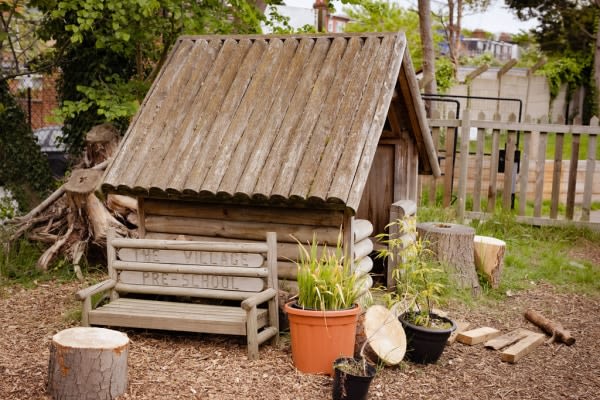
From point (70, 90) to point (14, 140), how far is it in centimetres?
106

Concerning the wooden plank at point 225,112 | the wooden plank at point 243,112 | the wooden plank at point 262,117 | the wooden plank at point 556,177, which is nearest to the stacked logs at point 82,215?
the wooden plank at point 225,112

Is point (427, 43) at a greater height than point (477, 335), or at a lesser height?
greater

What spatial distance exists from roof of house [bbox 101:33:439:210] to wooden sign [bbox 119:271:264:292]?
2.22 ft

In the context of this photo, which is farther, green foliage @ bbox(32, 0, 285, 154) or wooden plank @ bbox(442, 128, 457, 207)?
wooden plank @ bbox(442, 128, 457, 207)

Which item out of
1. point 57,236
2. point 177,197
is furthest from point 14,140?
point 177,197

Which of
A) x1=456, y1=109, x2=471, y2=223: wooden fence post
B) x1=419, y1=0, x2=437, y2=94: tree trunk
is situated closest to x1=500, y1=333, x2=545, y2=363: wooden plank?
x1=456, y1=109, x2=471, y2=223: wooden fence post

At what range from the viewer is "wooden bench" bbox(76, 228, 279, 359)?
536 centimetres

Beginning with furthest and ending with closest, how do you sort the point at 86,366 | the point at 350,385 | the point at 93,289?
the point at 93,289 < the point at 350,385 < the point at 86,366

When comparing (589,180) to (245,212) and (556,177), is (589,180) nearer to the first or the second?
(556,177)

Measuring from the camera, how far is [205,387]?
4.74 meters

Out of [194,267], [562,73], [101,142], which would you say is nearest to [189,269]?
[194,267]

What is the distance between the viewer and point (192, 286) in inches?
227

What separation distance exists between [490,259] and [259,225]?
2978 millimetres

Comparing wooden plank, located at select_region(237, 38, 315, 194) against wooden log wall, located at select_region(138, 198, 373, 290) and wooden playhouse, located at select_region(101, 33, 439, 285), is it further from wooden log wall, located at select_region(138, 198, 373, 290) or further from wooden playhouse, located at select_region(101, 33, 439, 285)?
wooden log wall, located at select_region(138, 198, 373, 290)
